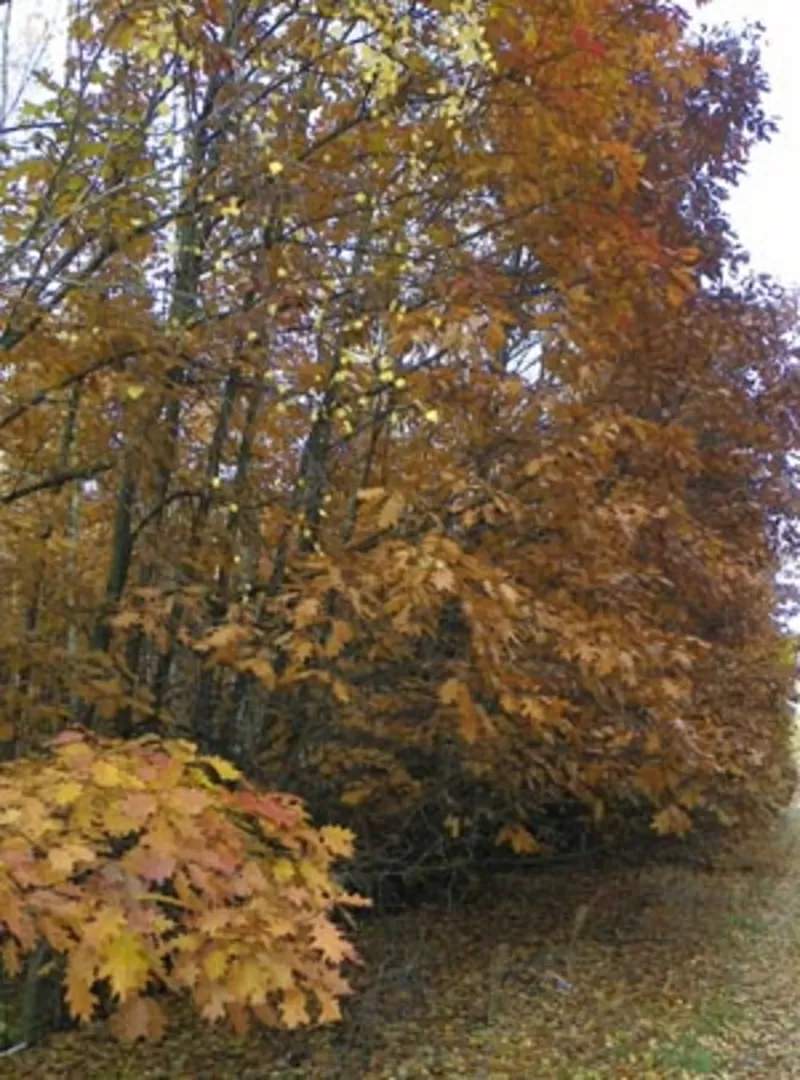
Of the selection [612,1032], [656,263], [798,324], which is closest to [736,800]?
[612,1032]

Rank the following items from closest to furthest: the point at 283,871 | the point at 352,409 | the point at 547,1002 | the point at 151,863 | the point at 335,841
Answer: the point at 151,863
the point at 283,871
the point at 335,841
the point at 352,409
the point at 547,1002

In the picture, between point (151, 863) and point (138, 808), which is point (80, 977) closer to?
point (151, 863)

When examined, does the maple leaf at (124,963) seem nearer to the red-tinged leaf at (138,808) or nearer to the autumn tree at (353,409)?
the red-tinged leaf at (138,808)

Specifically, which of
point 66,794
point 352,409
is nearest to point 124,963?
point 66,794

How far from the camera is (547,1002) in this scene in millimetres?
6602

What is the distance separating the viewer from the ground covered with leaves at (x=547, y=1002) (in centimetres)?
545

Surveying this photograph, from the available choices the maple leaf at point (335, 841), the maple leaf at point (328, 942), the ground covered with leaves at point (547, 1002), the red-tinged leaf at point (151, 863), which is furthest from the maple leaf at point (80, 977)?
the ground covered with leaves at point (547, 1002)

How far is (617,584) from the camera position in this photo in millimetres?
5152

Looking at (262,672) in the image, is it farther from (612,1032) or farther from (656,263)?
(612,1032)

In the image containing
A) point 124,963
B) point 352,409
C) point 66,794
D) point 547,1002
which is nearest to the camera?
point 124,963

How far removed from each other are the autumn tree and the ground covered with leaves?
1199mm

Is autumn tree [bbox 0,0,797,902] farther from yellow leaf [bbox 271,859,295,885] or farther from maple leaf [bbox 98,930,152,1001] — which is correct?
maple leaf [bbox 98,930,152,1001]

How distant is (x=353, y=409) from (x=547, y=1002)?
12.4ft

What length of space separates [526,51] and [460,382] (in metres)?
1.44
